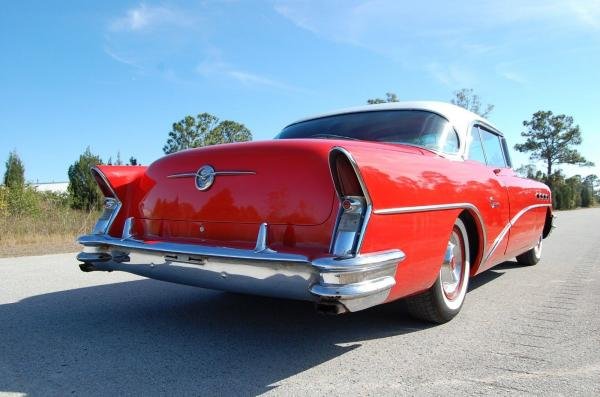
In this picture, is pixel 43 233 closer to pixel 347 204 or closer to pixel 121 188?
pixel 121 188

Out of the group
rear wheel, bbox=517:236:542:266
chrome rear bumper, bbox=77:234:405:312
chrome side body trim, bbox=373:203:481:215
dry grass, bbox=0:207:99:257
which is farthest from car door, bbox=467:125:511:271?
dry grass, bbox=0:207:99:257

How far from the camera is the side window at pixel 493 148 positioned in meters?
4.60

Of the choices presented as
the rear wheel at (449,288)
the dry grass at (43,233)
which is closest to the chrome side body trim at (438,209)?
the rear wheel at (449,288)

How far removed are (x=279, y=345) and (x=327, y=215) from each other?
96cm

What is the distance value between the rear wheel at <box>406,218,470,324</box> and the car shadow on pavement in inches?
6.1

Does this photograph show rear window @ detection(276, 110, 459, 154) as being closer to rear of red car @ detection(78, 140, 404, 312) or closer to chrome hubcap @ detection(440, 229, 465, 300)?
chrome hubcap @ detection(440, 229, 465, 300)

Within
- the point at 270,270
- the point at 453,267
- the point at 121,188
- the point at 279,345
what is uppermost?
the point at 121,188

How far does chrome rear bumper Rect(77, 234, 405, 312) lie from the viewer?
2234 mm

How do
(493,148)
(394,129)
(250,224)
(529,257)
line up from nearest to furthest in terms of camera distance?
(250,224) → (394,129) → (493,148) → (529,257)

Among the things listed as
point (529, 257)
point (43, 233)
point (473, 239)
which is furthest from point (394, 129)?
A: point (43, 233)

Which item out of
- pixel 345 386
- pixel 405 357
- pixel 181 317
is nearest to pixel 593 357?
pixel 405 357

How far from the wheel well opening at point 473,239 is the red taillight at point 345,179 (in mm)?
1424

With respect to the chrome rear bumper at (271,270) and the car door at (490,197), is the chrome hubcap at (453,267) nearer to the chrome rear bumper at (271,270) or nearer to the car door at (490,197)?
the car door at (490,197)

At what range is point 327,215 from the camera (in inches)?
99.8
